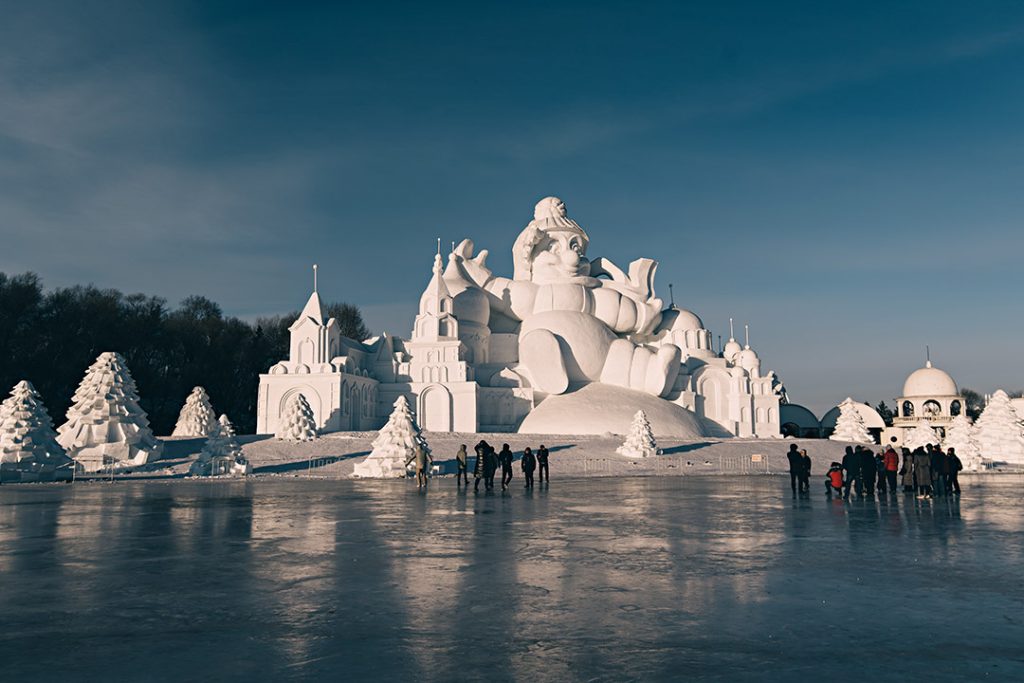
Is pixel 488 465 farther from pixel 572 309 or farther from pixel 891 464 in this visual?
pixel 572 309

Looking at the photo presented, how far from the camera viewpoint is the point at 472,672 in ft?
15.9

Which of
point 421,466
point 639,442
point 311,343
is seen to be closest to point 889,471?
point 421,466

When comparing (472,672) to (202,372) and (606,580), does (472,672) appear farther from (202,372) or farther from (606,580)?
(202,372)

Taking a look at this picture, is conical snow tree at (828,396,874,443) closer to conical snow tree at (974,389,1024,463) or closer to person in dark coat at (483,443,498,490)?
conical snow tree at (974,389,1024,463)

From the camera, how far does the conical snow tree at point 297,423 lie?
122 ft

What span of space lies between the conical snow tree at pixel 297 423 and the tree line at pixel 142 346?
793 inches

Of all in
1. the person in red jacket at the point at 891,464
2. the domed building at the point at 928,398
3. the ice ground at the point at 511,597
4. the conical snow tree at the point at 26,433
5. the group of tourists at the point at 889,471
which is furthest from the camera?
the domed building at the point at 928,398

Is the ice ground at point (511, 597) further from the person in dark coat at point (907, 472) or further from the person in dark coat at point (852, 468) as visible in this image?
the person in dark coat at point (907, 472)

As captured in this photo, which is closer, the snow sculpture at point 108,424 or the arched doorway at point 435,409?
the snow sculpture at point 108,424

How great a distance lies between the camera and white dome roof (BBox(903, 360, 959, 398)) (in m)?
71.6

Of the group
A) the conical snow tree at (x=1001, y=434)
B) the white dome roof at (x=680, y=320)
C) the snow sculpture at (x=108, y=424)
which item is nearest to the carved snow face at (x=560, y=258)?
the white dome roof at (x=680, y=320)

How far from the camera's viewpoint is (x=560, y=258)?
58188 mm

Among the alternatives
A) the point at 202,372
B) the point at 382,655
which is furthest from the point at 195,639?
the point at 202,372

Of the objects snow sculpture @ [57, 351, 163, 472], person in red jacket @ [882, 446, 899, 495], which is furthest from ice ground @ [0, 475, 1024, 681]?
snow sculpture @ [57, 351, 163, 472]
